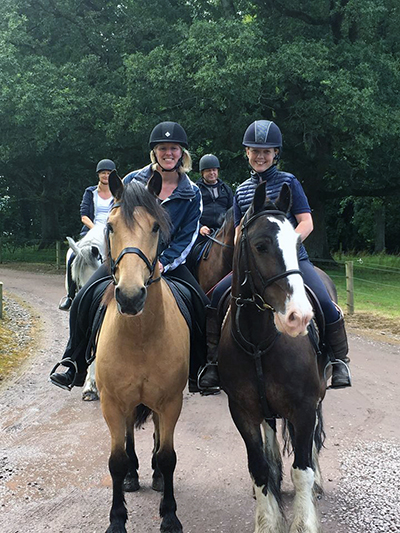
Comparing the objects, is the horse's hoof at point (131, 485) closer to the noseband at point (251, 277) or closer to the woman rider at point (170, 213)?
the woman rider at point (170, 213)

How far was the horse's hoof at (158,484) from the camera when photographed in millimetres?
→ 4488

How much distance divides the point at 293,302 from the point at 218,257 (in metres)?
3.74

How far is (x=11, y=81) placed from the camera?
17.6 m

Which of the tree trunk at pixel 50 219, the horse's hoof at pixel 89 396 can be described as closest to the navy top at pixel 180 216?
the horse's hoof at pixel 89 396

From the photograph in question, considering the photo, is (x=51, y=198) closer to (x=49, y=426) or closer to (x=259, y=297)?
(x=49, y=426)

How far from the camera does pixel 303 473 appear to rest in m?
3.64

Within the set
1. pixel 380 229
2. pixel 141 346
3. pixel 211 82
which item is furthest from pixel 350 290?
pixel 380 229

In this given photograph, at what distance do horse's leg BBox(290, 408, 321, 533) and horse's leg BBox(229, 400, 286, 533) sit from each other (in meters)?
0.14

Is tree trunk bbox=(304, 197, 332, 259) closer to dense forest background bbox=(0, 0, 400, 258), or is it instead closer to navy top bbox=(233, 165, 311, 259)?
dense forest background bbox=(0, 0, 400, 258)

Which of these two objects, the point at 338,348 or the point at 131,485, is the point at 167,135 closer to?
the point at 338,348

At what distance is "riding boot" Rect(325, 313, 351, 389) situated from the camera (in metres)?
4.25

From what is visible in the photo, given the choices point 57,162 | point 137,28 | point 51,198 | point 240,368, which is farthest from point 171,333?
point 51,198

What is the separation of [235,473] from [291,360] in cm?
156

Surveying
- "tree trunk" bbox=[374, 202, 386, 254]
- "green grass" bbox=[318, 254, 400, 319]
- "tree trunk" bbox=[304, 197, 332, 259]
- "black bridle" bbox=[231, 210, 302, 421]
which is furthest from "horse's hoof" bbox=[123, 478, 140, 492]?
"tree trunk" bbox=[374, 202, 386, 254]
